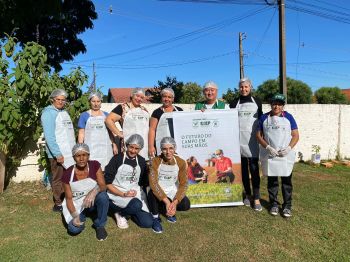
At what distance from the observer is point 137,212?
4.54m

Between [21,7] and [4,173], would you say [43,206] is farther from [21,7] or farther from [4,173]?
[21,7]

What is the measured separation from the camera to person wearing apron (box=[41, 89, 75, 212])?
16.0 feet

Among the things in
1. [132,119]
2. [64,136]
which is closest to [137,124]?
[132,119]

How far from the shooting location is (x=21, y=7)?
25.7 ft

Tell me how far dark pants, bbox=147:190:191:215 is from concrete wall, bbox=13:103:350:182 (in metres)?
5.23

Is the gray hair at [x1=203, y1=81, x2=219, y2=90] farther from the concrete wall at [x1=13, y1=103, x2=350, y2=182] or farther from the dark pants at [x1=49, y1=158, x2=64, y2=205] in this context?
the concrete wall at [x1=13, y1=103, x2=350, y2=182]

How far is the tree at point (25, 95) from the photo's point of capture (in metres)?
5.55

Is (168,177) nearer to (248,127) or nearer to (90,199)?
(90,199)

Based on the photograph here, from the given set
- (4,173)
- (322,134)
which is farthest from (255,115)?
(322,134)

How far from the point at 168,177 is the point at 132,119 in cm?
104

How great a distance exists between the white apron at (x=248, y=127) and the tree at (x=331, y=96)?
1537 inches

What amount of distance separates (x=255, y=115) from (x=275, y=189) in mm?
1180

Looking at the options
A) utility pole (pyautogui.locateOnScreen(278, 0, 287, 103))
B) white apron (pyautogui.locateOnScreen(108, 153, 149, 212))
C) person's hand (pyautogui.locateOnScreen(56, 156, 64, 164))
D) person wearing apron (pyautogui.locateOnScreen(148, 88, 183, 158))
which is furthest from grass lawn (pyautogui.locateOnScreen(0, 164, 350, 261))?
utility pole (pyautogui.locateOnScreen(278, 0, 287, 103))

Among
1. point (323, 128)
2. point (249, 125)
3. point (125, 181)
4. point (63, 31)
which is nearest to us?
point (125, 181)
